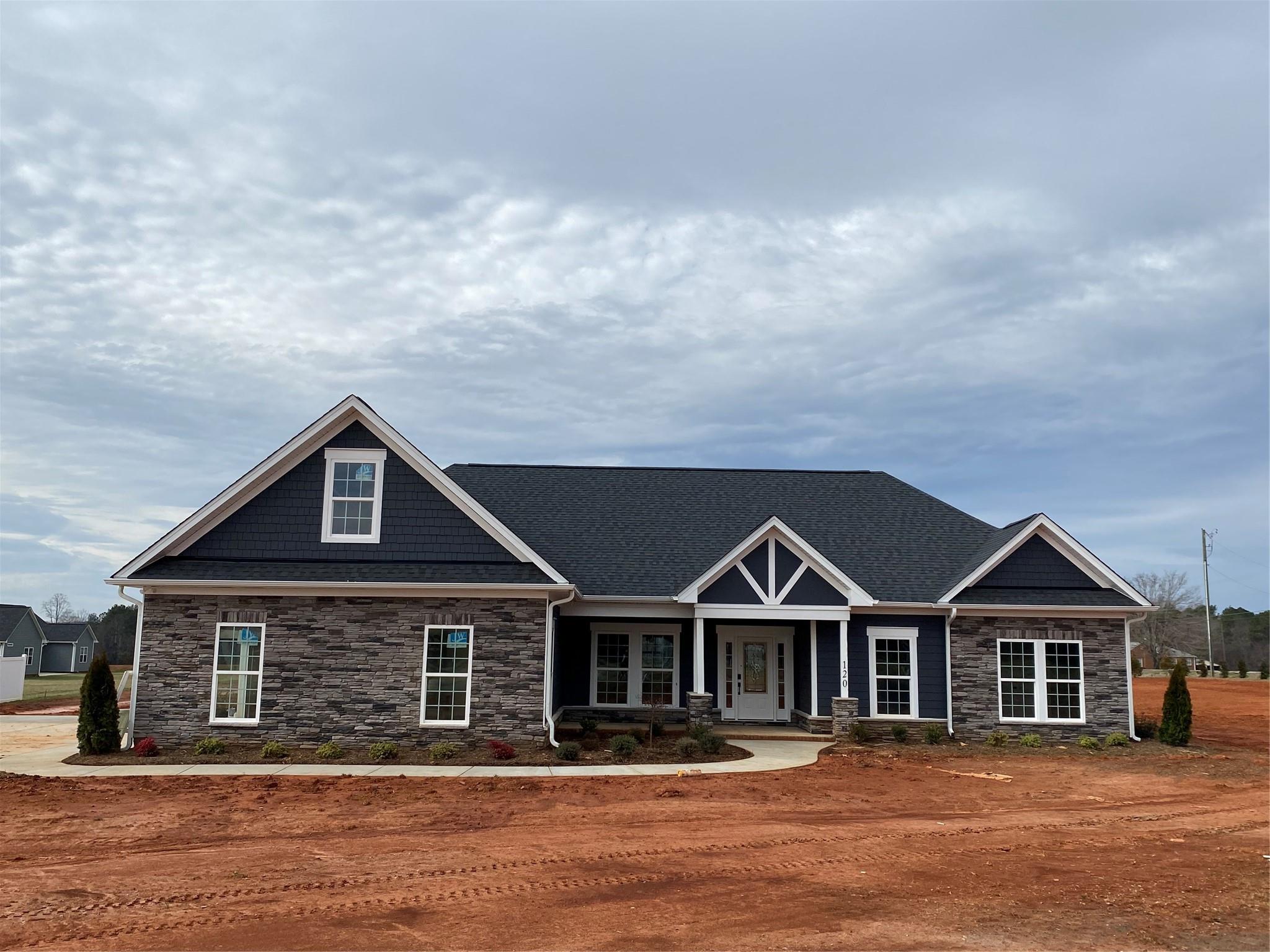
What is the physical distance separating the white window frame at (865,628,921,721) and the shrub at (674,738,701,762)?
538cm

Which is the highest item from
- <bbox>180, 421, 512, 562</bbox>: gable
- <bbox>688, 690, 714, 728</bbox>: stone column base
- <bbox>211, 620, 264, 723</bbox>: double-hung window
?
<bbox>180, 421, 512, 562</bbox>: gable

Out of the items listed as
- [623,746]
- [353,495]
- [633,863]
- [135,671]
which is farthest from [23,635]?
[633,863]

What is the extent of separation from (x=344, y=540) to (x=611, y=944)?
12.7m

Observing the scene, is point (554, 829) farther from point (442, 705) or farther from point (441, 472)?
point (441, 472)

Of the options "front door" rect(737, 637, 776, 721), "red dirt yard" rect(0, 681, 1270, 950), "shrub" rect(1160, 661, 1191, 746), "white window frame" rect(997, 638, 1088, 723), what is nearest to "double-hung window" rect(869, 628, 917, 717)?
"white window frame" rect(997, 638, 1088, 723)

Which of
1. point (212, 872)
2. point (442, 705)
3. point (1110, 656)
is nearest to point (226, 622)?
point (442, 705)

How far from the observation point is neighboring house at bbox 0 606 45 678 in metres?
53.8

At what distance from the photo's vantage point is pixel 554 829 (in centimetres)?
1159

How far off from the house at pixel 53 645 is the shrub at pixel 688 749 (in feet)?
190

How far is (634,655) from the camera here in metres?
23.1

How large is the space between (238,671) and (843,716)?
12959mm

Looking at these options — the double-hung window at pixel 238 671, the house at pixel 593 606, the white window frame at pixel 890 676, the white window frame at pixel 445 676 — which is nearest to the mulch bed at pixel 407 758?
the house at pixel 593 606

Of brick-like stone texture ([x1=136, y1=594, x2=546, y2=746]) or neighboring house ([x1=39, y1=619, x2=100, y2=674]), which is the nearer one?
brick-like stone texture ([x1=136, y1=594, x2=546, y2=746])

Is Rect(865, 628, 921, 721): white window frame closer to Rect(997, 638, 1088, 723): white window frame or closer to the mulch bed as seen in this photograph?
Rect(997, 638, 1088, 723): white window frame
